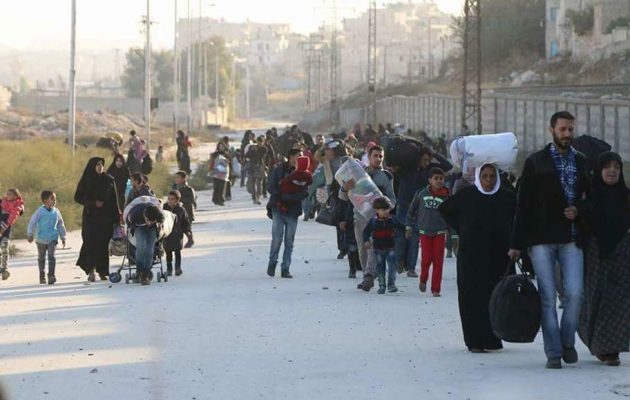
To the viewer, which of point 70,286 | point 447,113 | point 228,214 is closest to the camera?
point 70,286

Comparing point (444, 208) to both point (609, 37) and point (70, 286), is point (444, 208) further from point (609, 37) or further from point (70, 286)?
point (609, 37)

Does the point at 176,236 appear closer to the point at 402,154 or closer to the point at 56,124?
the point at 402,154

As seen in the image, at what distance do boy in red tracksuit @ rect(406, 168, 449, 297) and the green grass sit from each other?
11.9m

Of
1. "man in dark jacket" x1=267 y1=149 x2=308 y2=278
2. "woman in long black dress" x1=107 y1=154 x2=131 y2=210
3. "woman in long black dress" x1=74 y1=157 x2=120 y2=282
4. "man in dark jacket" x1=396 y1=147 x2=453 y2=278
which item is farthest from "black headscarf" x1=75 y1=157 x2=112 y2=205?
"man in dark jacket" x1=396 y1=147 x2=453 y2=278

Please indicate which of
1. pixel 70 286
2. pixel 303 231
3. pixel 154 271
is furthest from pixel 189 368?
pixel 303 231

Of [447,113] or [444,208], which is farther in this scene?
[447,113]

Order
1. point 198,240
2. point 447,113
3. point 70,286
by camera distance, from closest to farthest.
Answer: point 70,286
point 198,240
point 447,113

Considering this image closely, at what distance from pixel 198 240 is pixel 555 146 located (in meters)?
15.2

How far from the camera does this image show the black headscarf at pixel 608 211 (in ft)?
37.0

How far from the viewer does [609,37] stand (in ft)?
265

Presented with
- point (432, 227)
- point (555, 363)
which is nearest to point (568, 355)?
point (555, 363)

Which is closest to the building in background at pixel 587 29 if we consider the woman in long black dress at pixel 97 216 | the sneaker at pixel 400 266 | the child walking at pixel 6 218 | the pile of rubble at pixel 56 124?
the pile of rubble at pixel 56 124

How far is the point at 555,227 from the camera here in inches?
440

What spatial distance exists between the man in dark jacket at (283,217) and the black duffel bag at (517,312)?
814 cm
